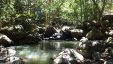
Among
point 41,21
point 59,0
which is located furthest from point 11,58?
point 41,21

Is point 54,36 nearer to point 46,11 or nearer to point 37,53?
point 46,11

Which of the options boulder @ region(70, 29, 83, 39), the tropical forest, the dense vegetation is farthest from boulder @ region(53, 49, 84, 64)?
boulder @ region(70, 29, 83, 39)

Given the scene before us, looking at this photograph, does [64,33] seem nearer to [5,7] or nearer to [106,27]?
[106,27]

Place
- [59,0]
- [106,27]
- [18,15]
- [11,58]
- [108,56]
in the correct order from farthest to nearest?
[59,0] < [18,15] < [106,27] < [11,58] < [108,56]

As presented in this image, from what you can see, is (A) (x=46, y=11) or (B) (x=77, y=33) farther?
(A) (x=46, y=11)

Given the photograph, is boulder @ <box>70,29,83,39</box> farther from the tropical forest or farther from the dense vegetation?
the dense vegetation

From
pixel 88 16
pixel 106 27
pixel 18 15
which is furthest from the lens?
pixel 88 16

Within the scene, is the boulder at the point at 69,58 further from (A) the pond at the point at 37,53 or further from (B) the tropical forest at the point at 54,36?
(A) the pond at the point at 37,53

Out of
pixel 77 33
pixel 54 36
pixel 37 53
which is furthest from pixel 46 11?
pixel 37 53

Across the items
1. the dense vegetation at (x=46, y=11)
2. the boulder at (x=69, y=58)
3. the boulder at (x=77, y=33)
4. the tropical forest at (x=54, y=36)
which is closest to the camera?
the boulder at (x=69, y=58)

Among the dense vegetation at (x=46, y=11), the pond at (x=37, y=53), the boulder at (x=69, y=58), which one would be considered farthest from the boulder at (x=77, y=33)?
the boulder at (x=69, y=58)

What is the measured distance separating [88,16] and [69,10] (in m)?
4.99

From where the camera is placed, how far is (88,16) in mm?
46750

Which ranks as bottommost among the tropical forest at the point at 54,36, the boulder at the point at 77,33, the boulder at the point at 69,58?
the boulder at the point at 77,33
